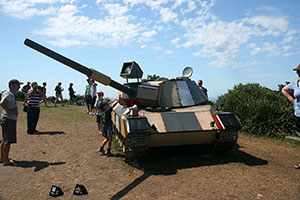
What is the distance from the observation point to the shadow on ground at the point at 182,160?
5.69 meters

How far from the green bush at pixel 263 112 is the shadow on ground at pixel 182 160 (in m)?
2.56

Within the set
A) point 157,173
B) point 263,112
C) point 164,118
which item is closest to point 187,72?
point 263,112

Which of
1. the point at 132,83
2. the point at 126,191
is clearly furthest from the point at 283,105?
the point at 126,191

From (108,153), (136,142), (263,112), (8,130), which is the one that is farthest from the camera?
(263,112)

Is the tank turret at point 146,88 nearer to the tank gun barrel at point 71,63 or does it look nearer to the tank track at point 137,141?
the tank gun barrel at point 71,63

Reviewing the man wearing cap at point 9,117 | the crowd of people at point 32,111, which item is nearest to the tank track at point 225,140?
the crowd of people at point 32,111

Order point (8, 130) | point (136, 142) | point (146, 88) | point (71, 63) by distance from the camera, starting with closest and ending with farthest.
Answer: point (136, 142)
point (8, 130)
point (71, 63)
point (146, 88)

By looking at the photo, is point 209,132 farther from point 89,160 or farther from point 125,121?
point 89,160

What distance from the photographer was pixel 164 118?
5961mm

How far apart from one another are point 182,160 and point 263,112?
15.5 ft

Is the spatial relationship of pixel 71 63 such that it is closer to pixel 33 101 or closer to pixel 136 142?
pixel 136 142

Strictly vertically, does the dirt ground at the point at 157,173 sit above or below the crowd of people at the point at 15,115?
below

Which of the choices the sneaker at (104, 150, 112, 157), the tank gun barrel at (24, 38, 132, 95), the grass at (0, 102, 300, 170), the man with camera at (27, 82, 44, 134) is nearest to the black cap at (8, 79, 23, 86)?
the tank gun barrel at (24, 38, 132, 95)

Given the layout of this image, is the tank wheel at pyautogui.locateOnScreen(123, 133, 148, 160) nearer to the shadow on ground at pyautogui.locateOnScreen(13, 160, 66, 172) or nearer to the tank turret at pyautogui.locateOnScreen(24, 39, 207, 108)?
the tank turret at pyautogui.locateOnScreen(24, 39, 207, 108)
